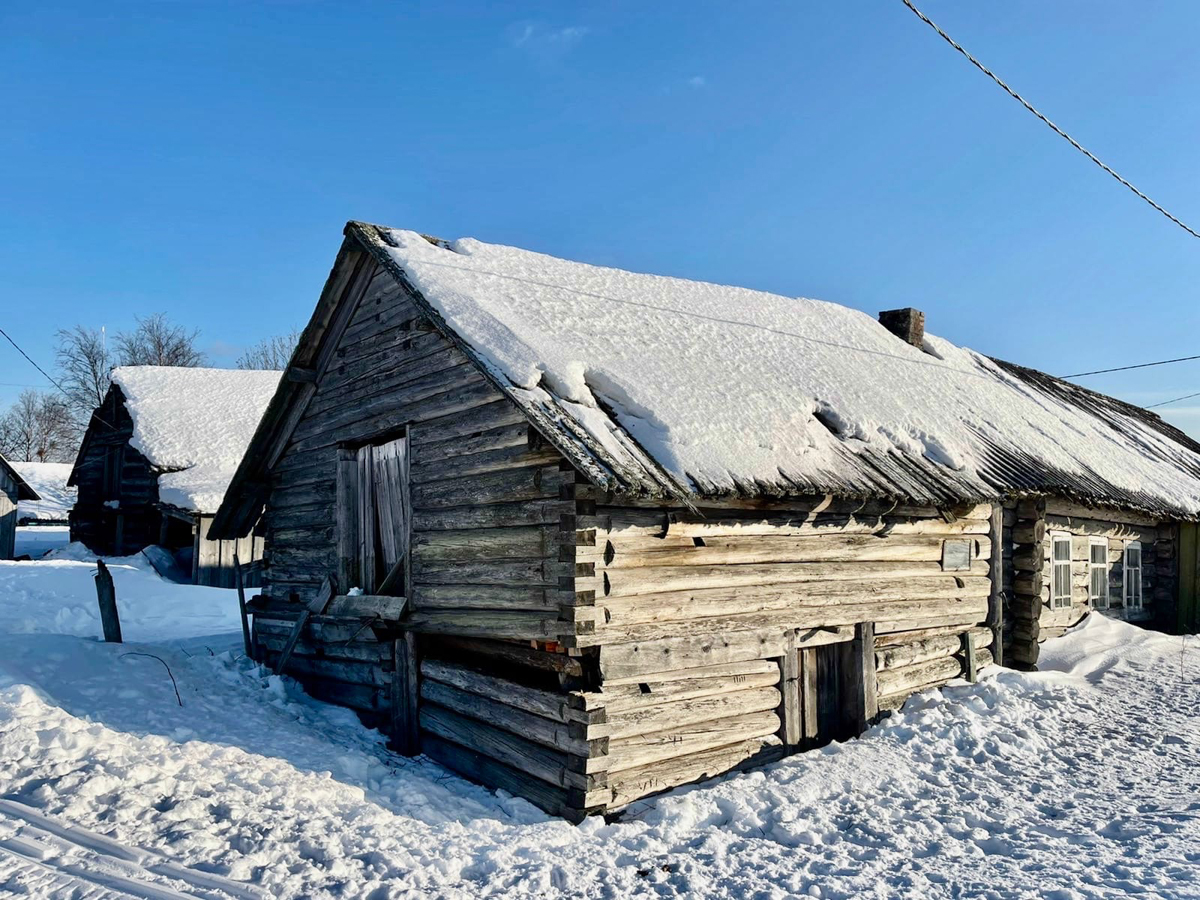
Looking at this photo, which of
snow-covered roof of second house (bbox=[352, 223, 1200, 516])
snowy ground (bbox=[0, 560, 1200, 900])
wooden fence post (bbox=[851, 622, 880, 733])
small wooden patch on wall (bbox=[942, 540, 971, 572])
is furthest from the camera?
small wooden patch on wall (bbox=[942, 540, 971, 572])

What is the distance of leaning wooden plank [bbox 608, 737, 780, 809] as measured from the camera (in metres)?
6.96

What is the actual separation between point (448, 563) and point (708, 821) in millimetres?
3391

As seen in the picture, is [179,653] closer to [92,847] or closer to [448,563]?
[448,563]

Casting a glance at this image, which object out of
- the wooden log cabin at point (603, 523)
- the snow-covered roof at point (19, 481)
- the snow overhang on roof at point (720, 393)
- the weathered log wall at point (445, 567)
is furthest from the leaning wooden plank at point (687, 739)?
the snow-covered roof at point (19, 481)

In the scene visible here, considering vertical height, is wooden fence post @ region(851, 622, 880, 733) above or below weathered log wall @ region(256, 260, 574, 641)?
below

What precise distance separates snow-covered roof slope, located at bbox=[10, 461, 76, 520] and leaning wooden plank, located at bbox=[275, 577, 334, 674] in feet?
95.9

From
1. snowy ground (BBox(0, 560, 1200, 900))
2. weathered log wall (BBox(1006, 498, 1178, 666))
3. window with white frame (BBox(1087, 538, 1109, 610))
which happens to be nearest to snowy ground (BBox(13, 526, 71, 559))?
snowy ground (BBox(0, 560, 1200, 900))

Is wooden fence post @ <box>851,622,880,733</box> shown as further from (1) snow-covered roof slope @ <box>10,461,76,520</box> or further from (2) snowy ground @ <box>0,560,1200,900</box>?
(1) snow-covered roof slope @ <box>10,461,76,520</box>

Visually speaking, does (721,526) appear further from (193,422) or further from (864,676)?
(193,422)

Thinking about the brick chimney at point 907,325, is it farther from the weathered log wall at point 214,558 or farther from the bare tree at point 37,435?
the bare tree at point 37,435

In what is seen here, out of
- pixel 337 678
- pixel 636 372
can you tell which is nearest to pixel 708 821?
pixel 636 372

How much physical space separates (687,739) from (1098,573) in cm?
1010

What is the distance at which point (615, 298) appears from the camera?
10.5m

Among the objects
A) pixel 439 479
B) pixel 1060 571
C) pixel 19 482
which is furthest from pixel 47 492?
pixel 1060 571
